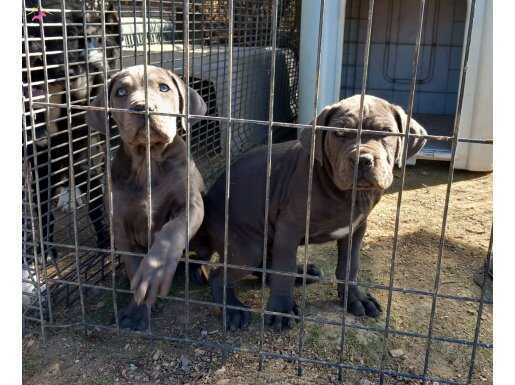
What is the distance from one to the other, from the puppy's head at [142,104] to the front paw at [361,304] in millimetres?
1406

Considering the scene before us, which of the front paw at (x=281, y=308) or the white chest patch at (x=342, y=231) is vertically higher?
the white chest patch at (x=342, y=231)

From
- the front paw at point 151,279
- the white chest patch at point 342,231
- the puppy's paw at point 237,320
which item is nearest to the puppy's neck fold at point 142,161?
the front paw at point 151,279

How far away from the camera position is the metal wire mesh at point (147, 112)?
2.57 m

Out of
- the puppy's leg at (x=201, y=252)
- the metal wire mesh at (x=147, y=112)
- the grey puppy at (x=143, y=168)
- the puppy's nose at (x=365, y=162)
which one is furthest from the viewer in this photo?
the puppy's leg at (x=201, y=252)

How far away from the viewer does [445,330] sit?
3.16 meters

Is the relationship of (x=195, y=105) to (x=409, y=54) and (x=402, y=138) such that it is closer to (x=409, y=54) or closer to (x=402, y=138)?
(x=402, y=138)

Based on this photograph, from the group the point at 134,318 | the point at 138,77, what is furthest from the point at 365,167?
the point at 134,318

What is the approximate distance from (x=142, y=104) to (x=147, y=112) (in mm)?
165

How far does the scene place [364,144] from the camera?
2803 mm

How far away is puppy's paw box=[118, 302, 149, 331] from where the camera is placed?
315 centimetres

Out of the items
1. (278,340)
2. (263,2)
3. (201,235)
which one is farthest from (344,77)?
(278,340)

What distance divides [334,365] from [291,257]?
0.70 meters

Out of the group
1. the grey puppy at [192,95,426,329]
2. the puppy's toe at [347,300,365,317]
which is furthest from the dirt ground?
the grey puppy at [192,95,426,329]

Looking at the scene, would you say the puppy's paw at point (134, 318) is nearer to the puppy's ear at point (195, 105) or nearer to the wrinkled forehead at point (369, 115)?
the puppy's ear at point (195, 105)
